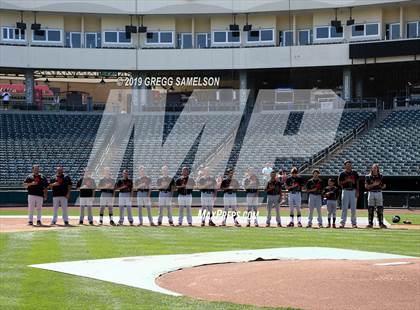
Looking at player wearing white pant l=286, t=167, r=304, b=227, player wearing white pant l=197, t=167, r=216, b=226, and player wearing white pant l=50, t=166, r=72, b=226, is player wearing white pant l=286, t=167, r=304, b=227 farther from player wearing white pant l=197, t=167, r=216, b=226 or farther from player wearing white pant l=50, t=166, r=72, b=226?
player wearing white pant l=50, t=166, r=72, b=226

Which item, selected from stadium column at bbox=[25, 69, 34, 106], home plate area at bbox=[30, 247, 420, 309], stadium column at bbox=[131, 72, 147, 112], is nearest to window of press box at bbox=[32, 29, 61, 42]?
stadium column at bbox=[25, 69, 34, 106]

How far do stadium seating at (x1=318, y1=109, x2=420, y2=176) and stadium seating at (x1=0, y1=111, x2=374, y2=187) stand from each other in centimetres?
41

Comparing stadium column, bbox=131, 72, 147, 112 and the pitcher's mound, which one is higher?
stadium column, bbox=131, 72, 147, 112

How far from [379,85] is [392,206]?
20.3 m

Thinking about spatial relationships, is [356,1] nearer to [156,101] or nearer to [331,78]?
[331,78]

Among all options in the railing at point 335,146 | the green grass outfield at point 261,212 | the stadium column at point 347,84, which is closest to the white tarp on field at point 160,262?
the green grass outfield at point 261,212

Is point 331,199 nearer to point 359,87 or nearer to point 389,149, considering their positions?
point 389,149

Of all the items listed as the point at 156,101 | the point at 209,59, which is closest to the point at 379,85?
the point at 209,59

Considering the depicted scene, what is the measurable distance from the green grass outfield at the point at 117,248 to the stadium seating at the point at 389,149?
55.4 feet

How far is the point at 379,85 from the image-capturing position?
54.3 metres

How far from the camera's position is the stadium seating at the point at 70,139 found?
43.7 meters

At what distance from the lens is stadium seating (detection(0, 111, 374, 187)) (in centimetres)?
4366

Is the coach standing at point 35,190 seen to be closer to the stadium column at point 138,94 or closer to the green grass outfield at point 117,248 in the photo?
the green grass outfield at point 117,248

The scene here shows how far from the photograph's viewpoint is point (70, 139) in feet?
156
